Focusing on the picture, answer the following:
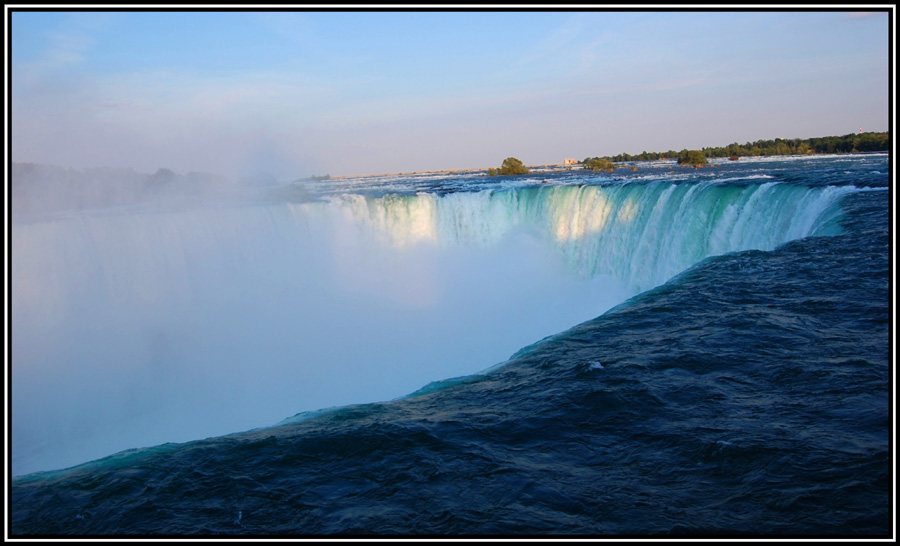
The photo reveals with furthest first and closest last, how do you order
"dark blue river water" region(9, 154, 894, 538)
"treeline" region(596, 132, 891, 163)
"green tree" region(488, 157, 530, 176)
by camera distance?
"green tree" region(488, 157, 530, 176) < "treeline" region(596, 132, 891, 163) < "dark blue river water" region(9, 154, 894, 538)

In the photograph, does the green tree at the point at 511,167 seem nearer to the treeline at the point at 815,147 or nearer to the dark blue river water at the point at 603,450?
the treeline at the point at 815,147

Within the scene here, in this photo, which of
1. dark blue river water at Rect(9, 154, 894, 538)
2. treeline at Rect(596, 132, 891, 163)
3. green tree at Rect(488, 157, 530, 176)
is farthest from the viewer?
green tree at Rect(488, 157, 530, 176)

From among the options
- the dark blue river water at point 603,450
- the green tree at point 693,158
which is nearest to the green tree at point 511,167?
the green tree at point 693,158

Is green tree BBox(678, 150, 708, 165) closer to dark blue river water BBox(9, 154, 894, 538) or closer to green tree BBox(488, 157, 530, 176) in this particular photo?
green tree BBox(488, 157, 530, 176)

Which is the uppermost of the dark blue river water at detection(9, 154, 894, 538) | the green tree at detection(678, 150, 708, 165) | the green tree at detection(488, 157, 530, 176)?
the green tree at detection(488, 157, 530, 176)

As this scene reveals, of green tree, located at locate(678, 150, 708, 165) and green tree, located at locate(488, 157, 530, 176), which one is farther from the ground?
green tree, located at locate(488, 157, 530, 176)

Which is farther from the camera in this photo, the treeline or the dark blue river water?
the treeline

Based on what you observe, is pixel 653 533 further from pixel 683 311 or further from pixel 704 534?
pixel 683 311

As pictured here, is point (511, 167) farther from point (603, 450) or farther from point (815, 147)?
point (603, 450)

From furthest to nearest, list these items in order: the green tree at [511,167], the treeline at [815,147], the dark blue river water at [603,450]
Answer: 1. the green tree at [511,167]
2. the treeline at [815,147]
3. the dark blue river water at [603,450]

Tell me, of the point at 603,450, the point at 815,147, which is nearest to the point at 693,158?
the point at 815,147

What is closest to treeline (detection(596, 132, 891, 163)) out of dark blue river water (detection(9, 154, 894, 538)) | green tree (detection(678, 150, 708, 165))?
green tree (detection(678, 150, 708, 165))
